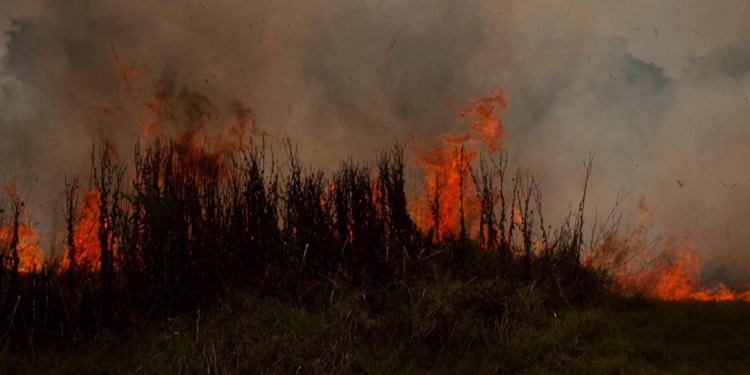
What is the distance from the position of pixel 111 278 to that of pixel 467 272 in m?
4.51

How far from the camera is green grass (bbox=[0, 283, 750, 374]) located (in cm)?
558

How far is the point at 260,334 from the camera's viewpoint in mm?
6066

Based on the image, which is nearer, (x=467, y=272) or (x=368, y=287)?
(x=368, y=287)

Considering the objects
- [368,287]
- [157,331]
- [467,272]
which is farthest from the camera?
[467,272]

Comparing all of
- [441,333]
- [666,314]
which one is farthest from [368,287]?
[666,314]

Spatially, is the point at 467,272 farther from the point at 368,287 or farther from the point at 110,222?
the point at 110,222

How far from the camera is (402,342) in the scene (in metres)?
5.91

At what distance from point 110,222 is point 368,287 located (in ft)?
11.3

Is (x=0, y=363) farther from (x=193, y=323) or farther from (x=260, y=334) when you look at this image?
(x=260, y=334)

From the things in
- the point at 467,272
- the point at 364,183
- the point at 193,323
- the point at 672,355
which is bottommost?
the point at 672,355

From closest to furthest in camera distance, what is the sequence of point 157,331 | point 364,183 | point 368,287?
point 157,331, point 368,287, point 364,183

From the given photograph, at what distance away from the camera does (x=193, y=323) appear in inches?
261

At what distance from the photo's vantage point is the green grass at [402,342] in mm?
5582

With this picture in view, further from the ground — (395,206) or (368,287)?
(395,206)
